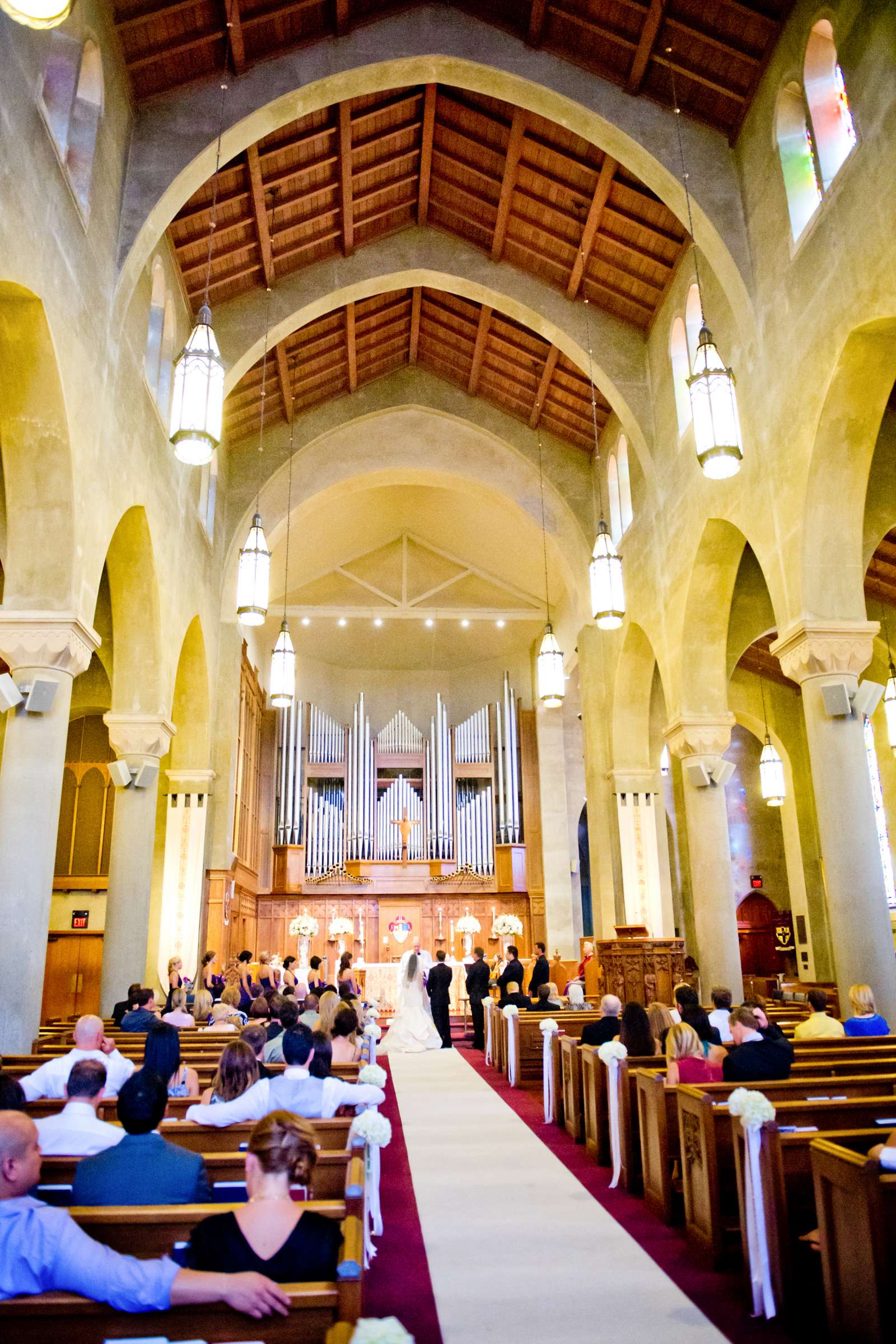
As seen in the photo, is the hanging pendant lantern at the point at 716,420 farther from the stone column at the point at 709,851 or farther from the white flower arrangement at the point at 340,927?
the white flower arrangement at the point at 340,927

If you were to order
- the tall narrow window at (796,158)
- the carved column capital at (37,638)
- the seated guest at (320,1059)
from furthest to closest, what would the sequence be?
the tall narrow window at (796,158) → the carved column capital at (37,638) → the seated guest at (320,1059)

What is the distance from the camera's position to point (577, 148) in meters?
12.2

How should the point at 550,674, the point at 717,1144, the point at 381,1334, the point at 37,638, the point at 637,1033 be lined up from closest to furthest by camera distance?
the point at 381,1334 → the point at 717,1144 → the point at 637,1033 → the point at 37,638 → the point at 550,674

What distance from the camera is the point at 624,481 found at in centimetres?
1628

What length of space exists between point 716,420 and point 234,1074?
623cm

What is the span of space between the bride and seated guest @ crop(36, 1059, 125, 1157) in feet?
32.5

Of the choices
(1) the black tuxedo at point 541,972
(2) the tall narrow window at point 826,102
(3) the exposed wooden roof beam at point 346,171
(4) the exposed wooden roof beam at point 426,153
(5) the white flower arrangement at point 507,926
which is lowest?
(1) the black tuxedo at point 541,972

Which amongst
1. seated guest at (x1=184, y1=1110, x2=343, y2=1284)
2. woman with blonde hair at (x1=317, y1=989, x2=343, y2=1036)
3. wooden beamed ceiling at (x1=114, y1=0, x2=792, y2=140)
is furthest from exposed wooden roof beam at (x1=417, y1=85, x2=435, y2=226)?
seated guest at (x1=184, y1=1110, x2=343, y2=1284)

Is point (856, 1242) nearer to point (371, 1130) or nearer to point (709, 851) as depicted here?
point (371, 1130)

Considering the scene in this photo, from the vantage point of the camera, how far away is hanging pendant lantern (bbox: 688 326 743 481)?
321 inches

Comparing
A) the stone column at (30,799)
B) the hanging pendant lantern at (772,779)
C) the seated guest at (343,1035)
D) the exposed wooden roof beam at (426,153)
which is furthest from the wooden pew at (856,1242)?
the hanging pendant lantern at (772,779)

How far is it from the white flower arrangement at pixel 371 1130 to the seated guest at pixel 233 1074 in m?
0.57

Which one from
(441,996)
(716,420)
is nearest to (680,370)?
(716,420)

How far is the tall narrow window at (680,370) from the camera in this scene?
42.5ft
